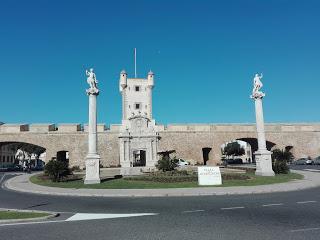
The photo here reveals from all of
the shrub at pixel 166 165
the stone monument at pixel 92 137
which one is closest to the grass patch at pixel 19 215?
the stone monument at pixel 92 137

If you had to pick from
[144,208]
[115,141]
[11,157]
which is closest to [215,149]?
[115,141]

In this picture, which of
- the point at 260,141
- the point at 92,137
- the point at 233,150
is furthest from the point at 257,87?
the point at 233,150

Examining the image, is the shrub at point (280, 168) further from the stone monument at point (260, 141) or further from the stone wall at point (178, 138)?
the stone wall at point (178, 138)

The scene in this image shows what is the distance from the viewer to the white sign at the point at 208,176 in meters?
18.4

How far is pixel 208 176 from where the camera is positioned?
60.8 feet

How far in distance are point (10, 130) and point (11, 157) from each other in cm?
4897

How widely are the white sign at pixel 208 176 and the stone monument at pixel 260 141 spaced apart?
22.4 ft

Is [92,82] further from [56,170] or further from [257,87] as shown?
[257,87]

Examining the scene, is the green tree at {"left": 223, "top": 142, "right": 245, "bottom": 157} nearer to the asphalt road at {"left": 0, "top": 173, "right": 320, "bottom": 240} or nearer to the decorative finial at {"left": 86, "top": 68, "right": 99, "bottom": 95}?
the decorative finial at {"left": 86, "top": 68, "right": 99, "bottom": 95}

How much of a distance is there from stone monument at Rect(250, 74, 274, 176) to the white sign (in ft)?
22.4

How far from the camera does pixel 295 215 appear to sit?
9.18 m

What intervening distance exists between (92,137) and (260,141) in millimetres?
13282

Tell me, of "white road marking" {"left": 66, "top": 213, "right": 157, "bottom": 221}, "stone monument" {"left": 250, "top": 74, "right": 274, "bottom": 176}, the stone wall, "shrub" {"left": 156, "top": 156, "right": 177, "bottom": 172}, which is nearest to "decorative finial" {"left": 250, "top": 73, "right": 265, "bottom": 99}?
"stone monument" {"left": 250, "top": 74, "right": 274, "bottom": 176}

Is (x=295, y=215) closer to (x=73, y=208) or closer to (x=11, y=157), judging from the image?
(x=73, y=208)
